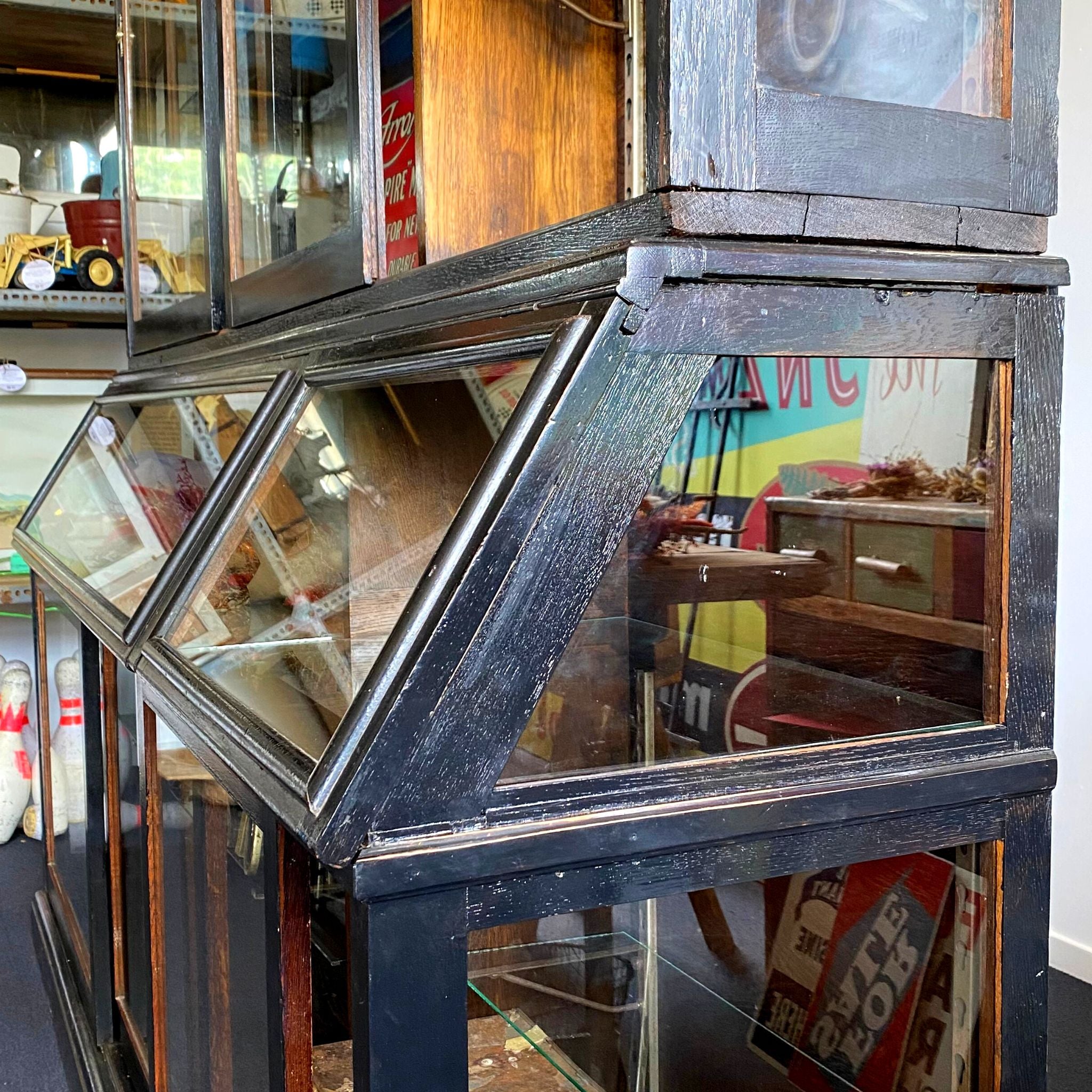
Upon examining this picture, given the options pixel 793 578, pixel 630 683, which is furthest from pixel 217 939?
pixel 793 578

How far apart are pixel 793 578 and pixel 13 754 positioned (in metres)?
2.99

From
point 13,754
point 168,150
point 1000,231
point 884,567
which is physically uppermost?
point 168,150

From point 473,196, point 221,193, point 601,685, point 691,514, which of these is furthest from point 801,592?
point 221,193

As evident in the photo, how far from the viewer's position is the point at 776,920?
919 millimetres

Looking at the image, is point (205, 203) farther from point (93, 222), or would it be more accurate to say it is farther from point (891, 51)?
point (93, 222)

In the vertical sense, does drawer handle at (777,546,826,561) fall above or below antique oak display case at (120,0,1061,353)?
Result: below

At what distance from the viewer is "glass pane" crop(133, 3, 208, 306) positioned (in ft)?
5.72

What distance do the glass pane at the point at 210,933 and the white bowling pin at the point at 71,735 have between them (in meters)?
0.69

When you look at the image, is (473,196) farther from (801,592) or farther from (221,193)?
(221,193)

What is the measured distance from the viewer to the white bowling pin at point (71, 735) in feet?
6.68

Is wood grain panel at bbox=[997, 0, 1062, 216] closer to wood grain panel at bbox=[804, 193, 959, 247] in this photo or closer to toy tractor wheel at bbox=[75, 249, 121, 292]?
wood grain panel at bbox=[804, 193, 959, 247]

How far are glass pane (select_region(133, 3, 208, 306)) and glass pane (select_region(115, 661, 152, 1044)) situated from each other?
2.21 ft

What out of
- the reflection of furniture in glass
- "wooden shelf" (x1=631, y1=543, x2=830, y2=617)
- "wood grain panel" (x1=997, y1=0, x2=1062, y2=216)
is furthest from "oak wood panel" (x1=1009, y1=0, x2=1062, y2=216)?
"wooden shelf" (x1=631, y1=543, x2=830, y2=617)

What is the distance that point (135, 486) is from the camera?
6.07 feet
